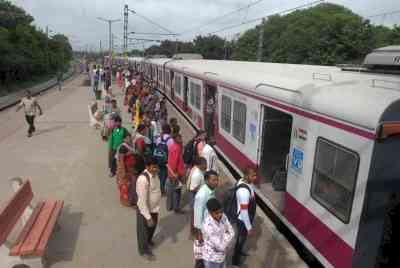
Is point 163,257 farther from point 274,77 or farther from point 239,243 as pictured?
point 274,77

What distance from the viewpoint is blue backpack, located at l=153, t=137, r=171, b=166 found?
20.3 feet

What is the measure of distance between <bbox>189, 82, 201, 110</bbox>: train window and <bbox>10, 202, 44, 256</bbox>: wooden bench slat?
746 centimetres

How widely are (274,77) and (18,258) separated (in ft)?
16.4

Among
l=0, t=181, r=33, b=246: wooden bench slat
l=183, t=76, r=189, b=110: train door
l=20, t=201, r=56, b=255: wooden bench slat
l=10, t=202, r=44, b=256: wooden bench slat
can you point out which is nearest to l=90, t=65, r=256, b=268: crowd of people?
l=20, t=201, r=56, b=255: wooden bench slat

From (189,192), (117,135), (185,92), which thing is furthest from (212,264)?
(185,92)

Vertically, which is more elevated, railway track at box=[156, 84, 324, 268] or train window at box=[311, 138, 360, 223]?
train window at box=[311, 138, 360, 223]

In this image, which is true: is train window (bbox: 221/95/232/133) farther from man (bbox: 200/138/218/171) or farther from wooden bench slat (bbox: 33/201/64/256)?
wooden bench slat (bbox: 33/201/64/256)

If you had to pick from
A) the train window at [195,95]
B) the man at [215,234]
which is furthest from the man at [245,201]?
the train window at [195,95]

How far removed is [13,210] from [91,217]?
1671mm

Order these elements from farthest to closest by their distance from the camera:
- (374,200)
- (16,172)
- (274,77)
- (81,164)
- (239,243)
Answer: (81,164)
(16,172)
(274,77)
(239,243)
(374,200)

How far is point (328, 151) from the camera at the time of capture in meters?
4.13

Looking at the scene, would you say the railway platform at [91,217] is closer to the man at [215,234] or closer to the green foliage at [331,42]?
the man at [215,234]

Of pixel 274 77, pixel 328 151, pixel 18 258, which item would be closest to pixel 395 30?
pixel 274 77

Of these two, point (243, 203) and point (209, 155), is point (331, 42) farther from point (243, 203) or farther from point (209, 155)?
point (243, 203)
